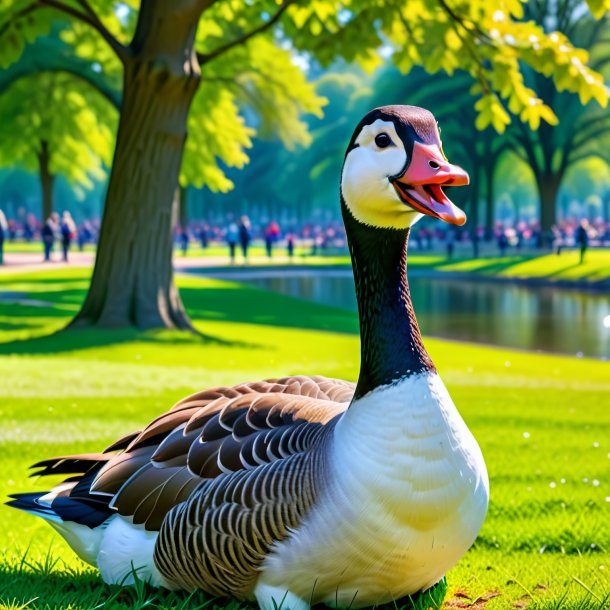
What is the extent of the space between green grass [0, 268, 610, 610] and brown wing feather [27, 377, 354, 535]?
1.45 ft

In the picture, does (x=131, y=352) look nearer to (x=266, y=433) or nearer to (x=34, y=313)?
(x=34, y=313)

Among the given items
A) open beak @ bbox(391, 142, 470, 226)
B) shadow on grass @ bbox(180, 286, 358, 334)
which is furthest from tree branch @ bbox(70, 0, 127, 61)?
open beak @ bbox(391, 142, 470, 226)

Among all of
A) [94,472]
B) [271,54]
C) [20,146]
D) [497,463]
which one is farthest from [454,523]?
[20,146]

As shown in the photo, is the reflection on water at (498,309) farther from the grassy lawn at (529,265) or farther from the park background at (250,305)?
the grassy lawn at (529,265)

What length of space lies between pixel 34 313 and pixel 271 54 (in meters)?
9.95

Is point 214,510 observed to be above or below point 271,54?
below

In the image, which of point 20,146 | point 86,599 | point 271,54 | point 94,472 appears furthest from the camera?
point 20,146

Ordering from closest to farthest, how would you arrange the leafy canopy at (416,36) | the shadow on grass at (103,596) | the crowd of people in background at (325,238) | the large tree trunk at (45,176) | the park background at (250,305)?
the shadow on grass at (103,596)
the park background at (250,305)
the leafy canopy at (416,36)
the crowd of people in background at (325,238)
the large tree trunk at (45,176)

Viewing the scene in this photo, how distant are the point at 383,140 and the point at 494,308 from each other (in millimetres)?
22017

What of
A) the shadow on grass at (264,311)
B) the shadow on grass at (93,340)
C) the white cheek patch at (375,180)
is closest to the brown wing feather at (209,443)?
the white cheek patch at (375,180)

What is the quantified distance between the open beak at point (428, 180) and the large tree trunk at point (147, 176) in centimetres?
1213

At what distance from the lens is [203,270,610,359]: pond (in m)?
18.7

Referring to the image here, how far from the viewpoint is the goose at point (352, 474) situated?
12.2 ft

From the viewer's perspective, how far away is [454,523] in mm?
3885
